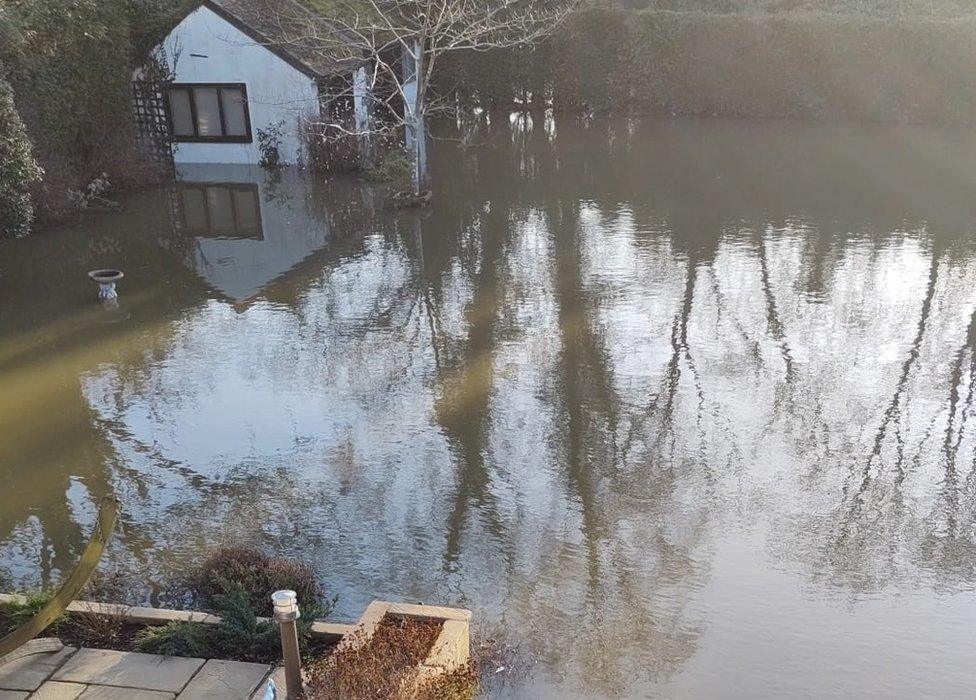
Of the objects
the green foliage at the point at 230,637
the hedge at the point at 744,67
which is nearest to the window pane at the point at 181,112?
the hedge at the point at 744,67

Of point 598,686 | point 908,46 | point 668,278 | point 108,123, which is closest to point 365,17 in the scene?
point 108,123

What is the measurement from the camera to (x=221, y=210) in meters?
18.7

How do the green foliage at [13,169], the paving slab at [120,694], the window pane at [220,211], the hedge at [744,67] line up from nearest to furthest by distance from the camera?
the paving slab at [120,694] → the green foliage at [13,169] → the window pane at [220,211] → the hedge at [744,67]

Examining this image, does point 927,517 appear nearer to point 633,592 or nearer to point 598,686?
point 633,592

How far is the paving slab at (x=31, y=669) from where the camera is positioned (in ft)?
17.6

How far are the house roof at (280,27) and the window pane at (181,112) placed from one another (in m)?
2.37

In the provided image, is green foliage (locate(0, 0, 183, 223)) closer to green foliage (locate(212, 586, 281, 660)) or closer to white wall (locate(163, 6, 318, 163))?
white wall (locate(163, 6, 318, 163))

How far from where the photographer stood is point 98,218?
17859 mm

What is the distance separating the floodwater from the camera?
6.73 metres

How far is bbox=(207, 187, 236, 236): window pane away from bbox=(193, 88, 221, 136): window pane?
288cm

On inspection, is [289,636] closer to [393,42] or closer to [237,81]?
[393,42]

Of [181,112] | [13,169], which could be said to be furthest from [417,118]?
[181,112]

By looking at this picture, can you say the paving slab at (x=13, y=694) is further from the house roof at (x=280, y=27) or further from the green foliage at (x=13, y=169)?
the house roof at (x=280, y=27)

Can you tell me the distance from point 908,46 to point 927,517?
2318cm
